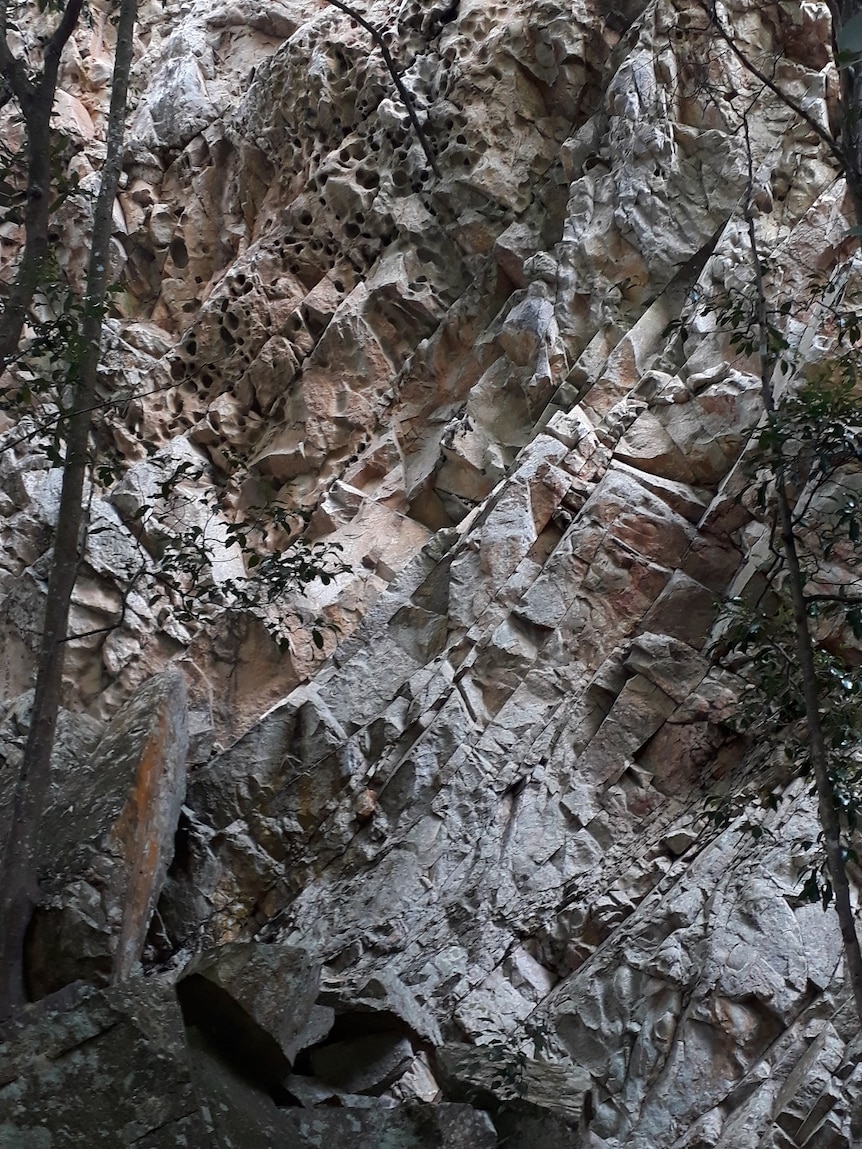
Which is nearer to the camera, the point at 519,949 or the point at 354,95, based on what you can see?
the point at 519,949

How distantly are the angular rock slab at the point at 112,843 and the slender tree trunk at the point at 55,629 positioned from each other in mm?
238

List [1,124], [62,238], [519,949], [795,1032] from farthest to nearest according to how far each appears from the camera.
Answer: [1,124], [62,238], [519,949], [795,1032]

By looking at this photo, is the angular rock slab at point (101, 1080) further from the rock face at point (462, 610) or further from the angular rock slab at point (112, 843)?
the angular rock slab at point (112, 843)

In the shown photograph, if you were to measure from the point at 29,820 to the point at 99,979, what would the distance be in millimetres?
1252

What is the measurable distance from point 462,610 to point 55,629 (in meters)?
3.63

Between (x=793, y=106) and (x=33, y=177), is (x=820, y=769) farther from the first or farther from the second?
(x=33, y=177)

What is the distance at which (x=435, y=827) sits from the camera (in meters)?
8.90

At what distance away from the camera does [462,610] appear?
33.0 ft

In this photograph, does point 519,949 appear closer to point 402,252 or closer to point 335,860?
point 335,860

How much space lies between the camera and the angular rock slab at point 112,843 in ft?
24.7

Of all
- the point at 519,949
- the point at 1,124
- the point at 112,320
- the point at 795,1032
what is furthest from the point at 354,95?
the point at 795,1032

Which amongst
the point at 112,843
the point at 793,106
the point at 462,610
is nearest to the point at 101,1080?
the point at 112,843

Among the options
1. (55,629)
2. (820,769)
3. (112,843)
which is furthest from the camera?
(112,843)

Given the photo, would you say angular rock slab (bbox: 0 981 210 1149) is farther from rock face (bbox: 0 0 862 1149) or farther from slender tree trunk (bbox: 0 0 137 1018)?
slender tree trunk (bbox: 0 0 137 1018)
